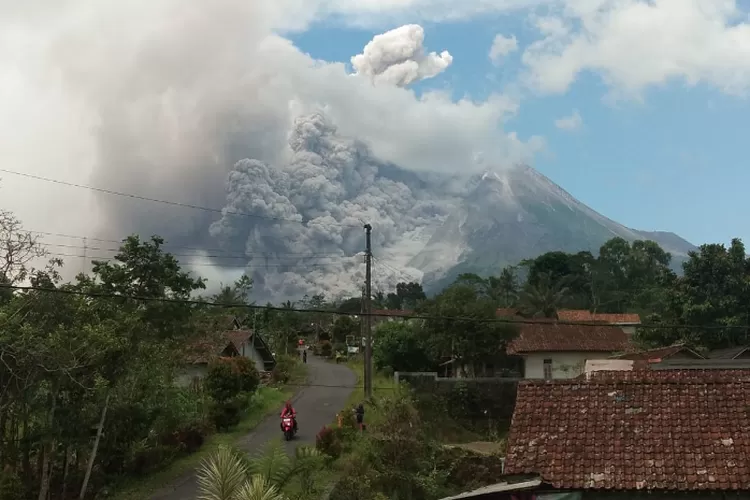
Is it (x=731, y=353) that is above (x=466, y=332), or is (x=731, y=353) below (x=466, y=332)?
below

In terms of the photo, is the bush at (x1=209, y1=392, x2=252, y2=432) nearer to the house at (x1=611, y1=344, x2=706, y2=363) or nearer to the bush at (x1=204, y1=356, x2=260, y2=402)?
the bush at (x1=204, y1=356, x2=260, y2=402)

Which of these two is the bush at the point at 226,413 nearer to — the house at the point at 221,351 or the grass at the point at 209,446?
the grass at the point at 209,446

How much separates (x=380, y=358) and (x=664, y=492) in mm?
29170

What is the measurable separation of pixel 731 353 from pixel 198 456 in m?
20.4

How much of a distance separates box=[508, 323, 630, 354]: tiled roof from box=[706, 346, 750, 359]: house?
718 cm

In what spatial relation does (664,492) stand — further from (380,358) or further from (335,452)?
(380,358)

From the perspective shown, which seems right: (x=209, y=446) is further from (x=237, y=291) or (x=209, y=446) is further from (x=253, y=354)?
(x=237, y=291)

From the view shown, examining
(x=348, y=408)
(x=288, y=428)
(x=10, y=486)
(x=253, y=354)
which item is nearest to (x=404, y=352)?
(x=253, y=354)

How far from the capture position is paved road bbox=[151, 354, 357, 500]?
17703mm

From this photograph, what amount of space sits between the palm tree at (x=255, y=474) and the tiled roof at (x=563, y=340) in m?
21.4

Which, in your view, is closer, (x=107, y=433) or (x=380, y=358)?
(x=107, y=433)

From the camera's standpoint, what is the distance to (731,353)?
2802 cm

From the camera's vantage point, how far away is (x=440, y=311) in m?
35.1

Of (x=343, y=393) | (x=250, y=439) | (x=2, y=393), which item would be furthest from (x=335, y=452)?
(x=343, y=393)
